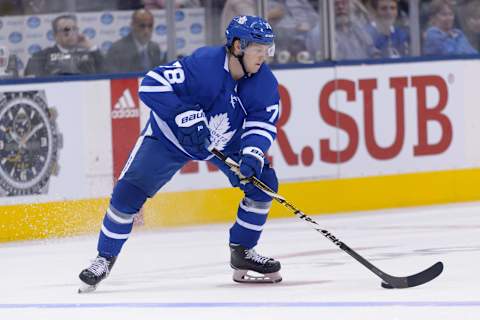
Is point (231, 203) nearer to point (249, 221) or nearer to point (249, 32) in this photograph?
point (249, 221)

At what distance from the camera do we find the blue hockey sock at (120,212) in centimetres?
592

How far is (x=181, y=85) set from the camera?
5906 mm

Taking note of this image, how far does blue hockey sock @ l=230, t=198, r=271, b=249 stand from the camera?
241 inches

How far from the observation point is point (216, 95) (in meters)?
5.89

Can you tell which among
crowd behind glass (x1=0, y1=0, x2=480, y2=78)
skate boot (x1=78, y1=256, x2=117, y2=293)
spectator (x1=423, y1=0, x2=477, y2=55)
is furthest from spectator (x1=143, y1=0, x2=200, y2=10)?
skate boot (x1=78, y1=256, x2=117, y2=293)

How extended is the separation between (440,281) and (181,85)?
1.21 meters

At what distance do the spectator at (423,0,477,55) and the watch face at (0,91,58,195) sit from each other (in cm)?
275

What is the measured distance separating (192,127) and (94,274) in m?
0.68

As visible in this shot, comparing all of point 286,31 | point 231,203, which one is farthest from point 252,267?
point 286,31

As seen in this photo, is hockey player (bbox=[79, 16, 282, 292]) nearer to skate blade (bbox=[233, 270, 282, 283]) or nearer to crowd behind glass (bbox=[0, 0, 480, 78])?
skate blade (bbox=[233, 270, 282, 283])

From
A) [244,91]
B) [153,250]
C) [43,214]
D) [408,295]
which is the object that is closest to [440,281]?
[408,295]

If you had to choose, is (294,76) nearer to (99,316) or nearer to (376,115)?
(376,115)

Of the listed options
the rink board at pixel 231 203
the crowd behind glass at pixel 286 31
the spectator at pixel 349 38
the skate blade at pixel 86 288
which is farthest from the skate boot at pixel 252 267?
the spectator at pixel 349 38

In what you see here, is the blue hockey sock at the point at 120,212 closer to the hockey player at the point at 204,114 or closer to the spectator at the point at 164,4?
the hockey player at the point at 204,114
